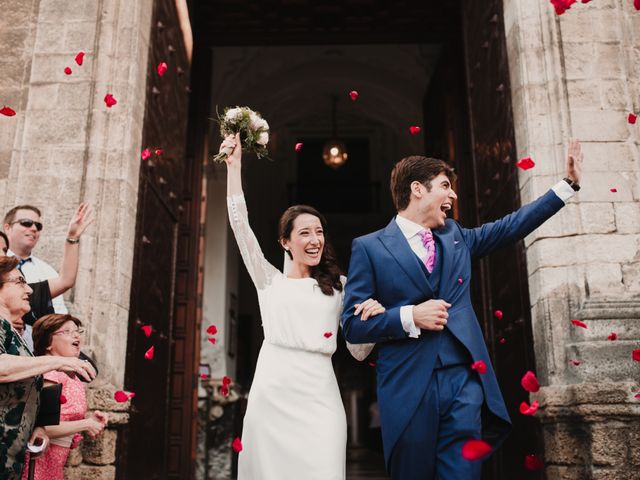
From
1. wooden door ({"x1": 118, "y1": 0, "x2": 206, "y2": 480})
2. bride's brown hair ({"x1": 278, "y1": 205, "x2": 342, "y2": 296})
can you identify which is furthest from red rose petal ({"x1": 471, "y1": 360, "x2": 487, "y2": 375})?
wooden door ({"x1": 118, "y1": 0, "x2": 206, "y2": 480})

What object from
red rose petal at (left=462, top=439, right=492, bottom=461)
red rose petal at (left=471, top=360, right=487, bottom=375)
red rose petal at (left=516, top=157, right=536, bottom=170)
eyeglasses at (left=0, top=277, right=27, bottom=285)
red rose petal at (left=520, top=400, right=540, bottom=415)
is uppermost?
red rose petal at (left=516, top=157, right=536, bottom=170)

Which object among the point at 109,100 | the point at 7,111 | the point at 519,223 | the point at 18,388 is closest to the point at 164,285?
the point at 109,100

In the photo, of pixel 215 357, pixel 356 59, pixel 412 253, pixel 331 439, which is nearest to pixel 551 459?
pixel 331 439

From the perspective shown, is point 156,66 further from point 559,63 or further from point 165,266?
point 559,63

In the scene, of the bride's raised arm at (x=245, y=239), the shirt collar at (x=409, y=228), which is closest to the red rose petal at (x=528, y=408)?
the shirt collar at (x=409, y=228)

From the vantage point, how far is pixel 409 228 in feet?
9.47

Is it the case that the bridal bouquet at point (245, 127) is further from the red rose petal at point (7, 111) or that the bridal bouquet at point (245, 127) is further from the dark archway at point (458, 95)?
the dark archway at point (458, 95)

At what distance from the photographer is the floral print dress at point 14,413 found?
265 centimetres

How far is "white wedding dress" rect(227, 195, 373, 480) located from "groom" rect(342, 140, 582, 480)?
1.47ft

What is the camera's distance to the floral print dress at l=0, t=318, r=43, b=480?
2652 mm

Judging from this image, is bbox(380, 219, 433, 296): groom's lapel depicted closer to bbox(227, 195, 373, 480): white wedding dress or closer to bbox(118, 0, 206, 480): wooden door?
bbox(227, 195, 373, 480): white wedding dress

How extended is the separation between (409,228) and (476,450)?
0.96 meters

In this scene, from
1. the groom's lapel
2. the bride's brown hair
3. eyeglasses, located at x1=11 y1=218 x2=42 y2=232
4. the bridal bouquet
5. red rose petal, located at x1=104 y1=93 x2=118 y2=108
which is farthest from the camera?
red rose petal, located at x1=104 y1=93 x2=118 y2=108

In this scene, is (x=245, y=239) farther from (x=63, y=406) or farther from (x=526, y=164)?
(x=526, y=164)
